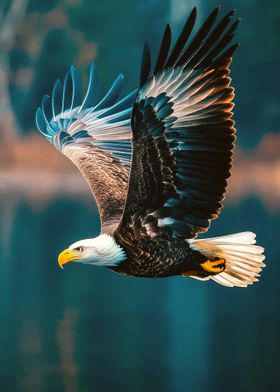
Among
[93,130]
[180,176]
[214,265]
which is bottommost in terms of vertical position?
[214,265]

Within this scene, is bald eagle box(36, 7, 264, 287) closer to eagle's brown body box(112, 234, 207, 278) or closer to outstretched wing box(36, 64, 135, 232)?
eagle's brown body box(112, 234, 207, 278)

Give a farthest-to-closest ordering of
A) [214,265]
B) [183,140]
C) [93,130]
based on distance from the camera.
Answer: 1. [93,130]
2. [214,265]
3. [183,140]

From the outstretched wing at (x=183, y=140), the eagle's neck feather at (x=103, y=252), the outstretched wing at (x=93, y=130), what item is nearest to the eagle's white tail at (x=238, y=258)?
the outstretched wing at (x=183, y=140)

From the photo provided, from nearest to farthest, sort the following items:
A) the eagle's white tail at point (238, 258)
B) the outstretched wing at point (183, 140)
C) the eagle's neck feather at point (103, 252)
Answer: the outstretched wing at point (183, 140), the eagle's neck feather at point (103, 252), the eagle's white tail at point (238, 258)

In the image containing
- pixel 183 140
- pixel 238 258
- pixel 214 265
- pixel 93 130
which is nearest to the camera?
pixel 183 140

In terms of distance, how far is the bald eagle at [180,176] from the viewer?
2162 millimetres

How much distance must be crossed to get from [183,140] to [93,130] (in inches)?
36.7

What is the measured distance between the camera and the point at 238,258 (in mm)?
2486

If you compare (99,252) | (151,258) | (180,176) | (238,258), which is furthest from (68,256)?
(238,258)

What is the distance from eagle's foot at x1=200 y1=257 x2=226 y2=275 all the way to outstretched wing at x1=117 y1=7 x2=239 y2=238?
78mm

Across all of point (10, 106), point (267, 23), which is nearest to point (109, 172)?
point (10, 106)

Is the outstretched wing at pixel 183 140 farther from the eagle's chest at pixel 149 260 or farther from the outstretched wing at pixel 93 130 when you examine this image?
the outstretched wing at pixel 93 130

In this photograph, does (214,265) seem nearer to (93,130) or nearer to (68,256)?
(68,256)

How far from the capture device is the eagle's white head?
228 centimetres
